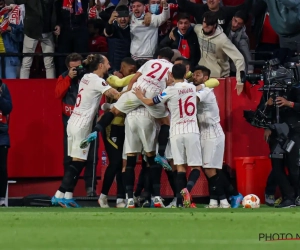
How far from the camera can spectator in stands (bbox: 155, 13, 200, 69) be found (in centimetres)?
1484

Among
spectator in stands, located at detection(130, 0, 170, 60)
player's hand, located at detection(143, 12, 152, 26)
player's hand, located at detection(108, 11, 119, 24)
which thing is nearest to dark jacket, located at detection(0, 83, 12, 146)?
player's hand, located at detection(108, 11, 119, 24)

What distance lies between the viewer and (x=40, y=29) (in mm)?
15258

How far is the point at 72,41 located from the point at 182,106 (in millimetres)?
3769

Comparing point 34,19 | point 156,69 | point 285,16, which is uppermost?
point 285,16

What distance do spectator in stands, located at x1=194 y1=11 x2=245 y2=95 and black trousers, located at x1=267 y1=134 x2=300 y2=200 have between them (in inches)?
69.9

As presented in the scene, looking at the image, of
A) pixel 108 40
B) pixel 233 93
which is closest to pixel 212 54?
pixel 233 93

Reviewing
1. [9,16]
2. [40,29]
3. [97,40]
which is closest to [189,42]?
[97,40]

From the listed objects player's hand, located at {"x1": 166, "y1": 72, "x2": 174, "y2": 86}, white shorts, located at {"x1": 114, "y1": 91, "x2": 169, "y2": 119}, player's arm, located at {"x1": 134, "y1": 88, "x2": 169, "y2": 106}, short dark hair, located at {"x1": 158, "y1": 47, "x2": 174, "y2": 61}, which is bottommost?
white shorts, located at {"x1": 114, "y1": 91, "x2": 169, "y2": 119}

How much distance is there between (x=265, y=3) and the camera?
15484mm

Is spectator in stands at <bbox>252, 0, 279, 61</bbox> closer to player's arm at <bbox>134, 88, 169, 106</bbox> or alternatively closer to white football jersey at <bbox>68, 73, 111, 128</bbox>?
player's arm at <bbox>134, 88, 169, 106</bbox>

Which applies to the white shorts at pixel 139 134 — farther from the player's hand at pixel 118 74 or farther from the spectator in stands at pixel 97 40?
the spectator in stands at pixel 97 40

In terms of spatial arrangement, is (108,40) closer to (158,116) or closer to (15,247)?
(158,116)

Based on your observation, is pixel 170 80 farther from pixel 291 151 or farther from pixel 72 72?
pixel 291 151

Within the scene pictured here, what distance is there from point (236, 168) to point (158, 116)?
212 centimetres
